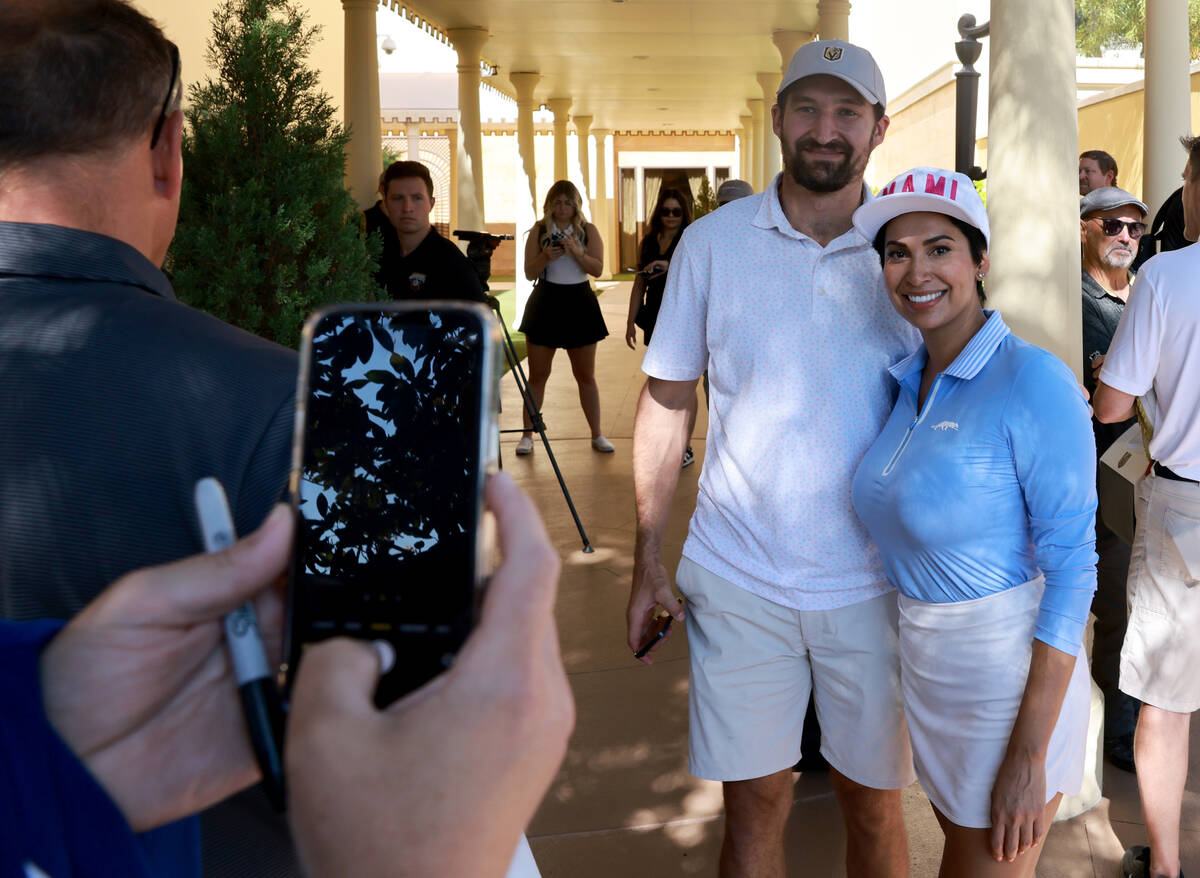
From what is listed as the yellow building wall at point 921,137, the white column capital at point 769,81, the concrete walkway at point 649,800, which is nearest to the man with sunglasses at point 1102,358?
the concrete walkway at point 649,800

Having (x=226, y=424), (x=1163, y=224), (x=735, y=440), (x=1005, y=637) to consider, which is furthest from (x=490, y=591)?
(x=1163, y=224)

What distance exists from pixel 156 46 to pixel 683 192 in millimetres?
7783

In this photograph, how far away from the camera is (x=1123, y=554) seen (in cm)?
401

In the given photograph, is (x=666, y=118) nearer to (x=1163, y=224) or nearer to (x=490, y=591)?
(x=1163, y=224)

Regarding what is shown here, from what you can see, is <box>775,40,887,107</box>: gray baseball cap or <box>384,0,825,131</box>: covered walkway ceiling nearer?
<box>775,40,887,107</box>: gray baseball cap

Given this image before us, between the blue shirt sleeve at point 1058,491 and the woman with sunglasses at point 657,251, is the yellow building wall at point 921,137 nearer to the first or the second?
A: the woman with sunglasses at point 657,251

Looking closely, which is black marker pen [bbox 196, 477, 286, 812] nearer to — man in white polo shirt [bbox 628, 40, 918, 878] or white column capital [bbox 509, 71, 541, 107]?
man in white polo shirt [bbox 628, 40, 918, 878]

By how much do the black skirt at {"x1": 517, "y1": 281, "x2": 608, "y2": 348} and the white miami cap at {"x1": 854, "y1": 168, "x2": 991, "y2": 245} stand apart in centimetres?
596

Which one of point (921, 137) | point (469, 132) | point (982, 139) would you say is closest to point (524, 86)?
point (469, 132)

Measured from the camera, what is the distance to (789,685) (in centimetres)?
Answer: 270

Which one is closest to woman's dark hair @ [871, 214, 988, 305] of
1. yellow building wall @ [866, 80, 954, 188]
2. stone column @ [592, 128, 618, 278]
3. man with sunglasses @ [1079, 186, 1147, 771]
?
man with sunglasses @ [1079, 186, 1147, 771]

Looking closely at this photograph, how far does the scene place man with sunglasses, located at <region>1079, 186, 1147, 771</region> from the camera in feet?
12.8

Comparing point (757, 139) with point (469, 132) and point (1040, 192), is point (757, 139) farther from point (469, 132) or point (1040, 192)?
point (1040, 192)

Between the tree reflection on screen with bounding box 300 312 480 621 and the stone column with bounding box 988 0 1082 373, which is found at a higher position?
the stone column with bounding box 988 0 1082 373
